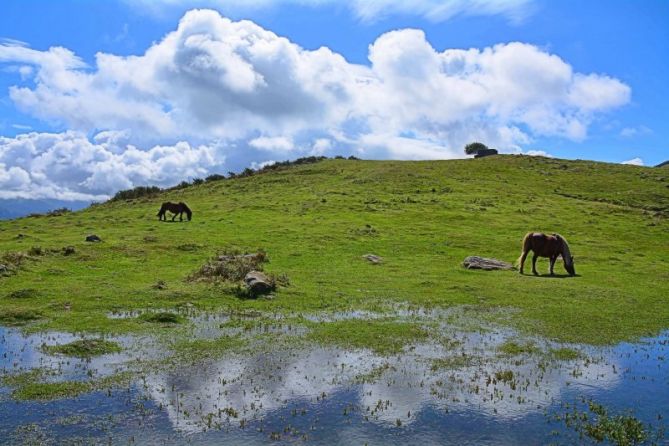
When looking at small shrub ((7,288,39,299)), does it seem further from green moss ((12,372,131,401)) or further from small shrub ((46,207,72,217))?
small shrub ((46,207,72,217))

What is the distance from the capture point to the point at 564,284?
1164 inches

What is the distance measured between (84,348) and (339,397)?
7.85m

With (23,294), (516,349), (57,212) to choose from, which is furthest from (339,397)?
(57,212)

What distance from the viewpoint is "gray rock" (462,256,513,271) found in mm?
33531

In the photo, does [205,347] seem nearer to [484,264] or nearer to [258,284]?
[258,284]

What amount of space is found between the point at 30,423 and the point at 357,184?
61.1 meters

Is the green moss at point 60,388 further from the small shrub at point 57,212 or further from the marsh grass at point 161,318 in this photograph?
the small shrub at point 57,212

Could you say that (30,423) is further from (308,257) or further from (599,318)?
(308,257)

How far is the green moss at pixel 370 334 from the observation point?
17734 mm

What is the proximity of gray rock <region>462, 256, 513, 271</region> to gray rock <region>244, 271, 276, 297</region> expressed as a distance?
14.0 m

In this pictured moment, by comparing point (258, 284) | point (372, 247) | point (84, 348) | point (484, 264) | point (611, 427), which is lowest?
point (611, 427)

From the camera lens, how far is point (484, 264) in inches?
1331

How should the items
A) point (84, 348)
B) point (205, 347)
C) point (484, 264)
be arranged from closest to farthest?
point (84, 348), point (205, 347), point (484, 264)

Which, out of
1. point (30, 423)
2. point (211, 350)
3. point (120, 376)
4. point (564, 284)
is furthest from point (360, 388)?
point (564, 284)
